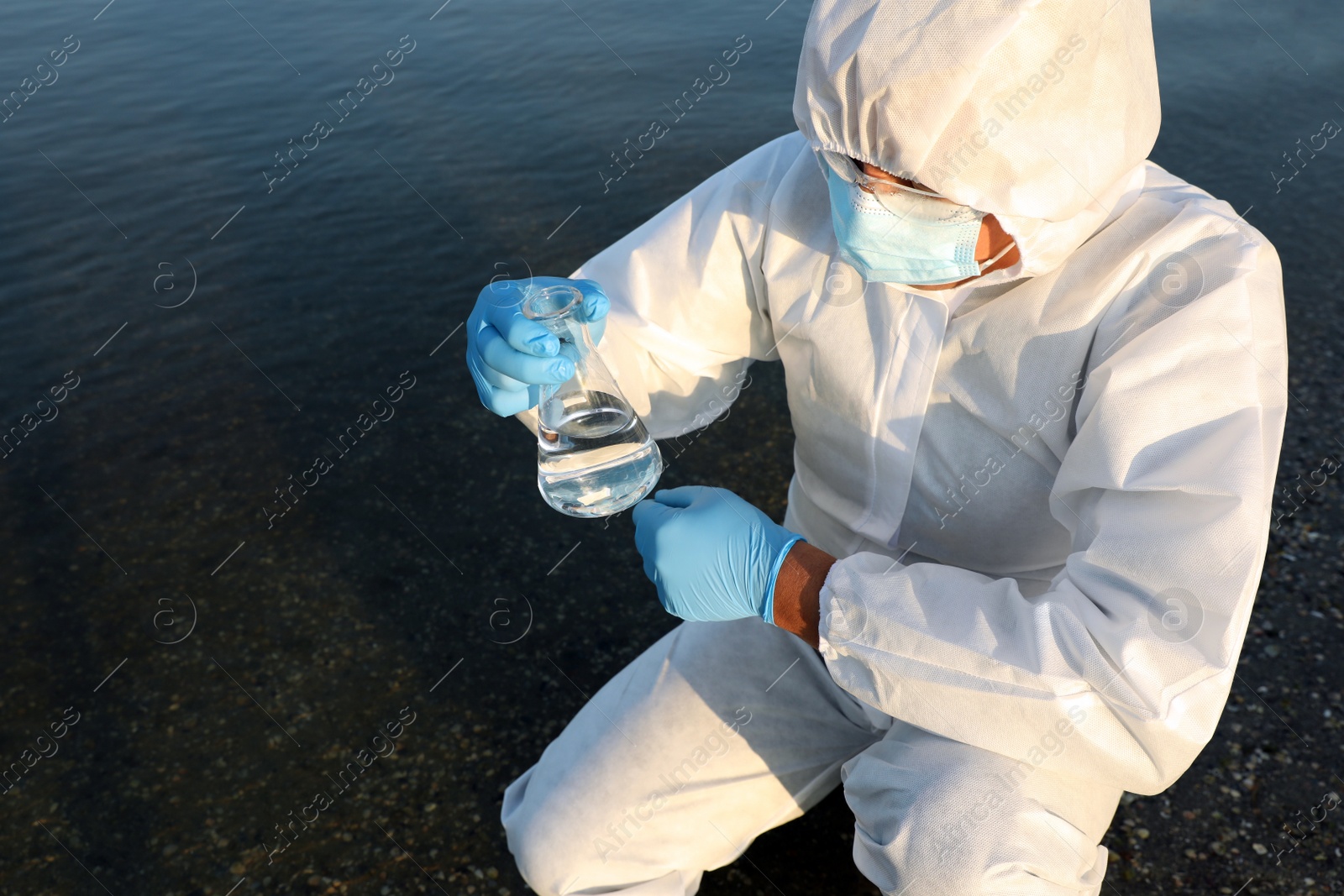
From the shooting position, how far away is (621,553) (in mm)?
2447

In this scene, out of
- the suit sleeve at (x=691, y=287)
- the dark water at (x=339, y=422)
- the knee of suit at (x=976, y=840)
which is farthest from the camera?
the dark water at (x=339, y=422)

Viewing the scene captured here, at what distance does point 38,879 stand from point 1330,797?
2.40m

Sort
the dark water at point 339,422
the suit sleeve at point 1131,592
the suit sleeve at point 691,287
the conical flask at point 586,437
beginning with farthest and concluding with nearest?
the dark water at point 339,422 → the suit sleeve at point 691,287 → the conical flask at point 586,437 → the suit sleeve at point 1131,592

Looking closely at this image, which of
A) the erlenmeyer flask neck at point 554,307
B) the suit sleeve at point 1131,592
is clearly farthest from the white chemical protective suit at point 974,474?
the erlenmeyer flask neck at point 554,307

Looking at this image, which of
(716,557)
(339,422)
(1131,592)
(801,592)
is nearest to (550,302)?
(716,557)

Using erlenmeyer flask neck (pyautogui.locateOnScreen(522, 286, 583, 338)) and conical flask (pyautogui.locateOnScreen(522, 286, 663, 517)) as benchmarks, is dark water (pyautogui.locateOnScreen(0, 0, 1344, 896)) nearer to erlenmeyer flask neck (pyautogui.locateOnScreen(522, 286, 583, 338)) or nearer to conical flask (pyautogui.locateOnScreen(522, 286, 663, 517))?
conical flask (pyautogui.locateOnScreen(522, 286, 663, 517))

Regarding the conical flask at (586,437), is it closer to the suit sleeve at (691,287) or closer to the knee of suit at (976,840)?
the suit sleeve at (691,287)

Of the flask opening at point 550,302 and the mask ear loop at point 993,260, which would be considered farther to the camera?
the flask opening at point 550,302

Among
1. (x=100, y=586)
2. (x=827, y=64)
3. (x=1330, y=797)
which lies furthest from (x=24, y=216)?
(x=1330, y=797)

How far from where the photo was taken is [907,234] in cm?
131

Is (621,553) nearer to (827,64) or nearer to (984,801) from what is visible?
(984,801)

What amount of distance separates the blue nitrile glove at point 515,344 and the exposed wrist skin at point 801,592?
1.44 feet

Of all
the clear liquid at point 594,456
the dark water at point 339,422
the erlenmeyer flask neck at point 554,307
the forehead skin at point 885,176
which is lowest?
the dark water at point 339,422

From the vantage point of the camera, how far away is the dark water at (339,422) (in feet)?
6.24
